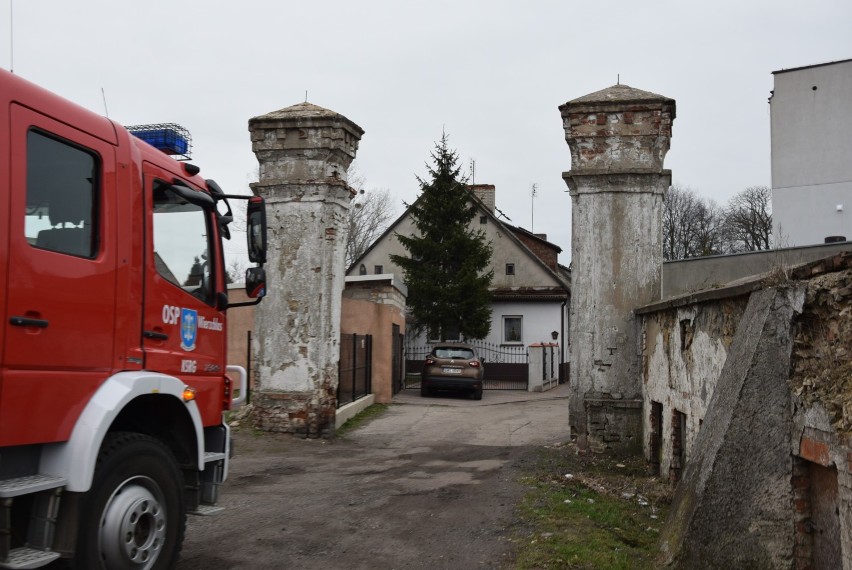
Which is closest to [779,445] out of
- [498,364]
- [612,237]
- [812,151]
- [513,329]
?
[612,237]

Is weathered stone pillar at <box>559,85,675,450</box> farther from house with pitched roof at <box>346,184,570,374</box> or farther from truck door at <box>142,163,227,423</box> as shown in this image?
house with pitched roof at <box>346,184,570,374</box>

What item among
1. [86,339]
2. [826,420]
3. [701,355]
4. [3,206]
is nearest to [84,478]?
[86,339]

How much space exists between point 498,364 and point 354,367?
1443 centimetres

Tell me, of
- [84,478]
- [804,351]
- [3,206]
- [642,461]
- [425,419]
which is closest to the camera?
[3,206]

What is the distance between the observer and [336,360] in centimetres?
1214

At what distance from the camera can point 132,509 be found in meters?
4.30

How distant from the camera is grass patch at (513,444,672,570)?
5.59 meters

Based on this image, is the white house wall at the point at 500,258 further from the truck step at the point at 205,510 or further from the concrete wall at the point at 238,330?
the truck step at the point at 205,510

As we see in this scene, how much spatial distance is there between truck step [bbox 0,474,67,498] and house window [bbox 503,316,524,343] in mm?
28716

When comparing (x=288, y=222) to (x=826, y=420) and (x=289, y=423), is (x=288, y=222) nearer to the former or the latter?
(x=289, y=423)

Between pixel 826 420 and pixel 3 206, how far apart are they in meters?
4.61

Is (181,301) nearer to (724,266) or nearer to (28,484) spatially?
(28,484)

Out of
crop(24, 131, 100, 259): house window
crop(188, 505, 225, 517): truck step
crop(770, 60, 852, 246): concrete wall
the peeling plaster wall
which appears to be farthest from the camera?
crop(770, 60, 852, 246): concrete wall

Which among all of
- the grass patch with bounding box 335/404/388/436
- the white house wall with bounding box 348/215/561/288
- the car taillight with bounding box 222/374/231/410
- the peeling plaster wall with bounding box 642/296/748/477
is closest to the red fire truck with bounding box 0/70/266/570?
the car taillight with bounding box 222/374/231/410
